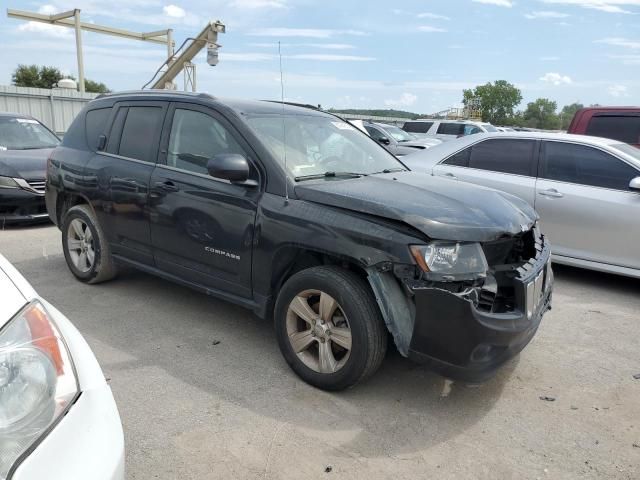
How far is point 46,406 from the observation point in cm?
139

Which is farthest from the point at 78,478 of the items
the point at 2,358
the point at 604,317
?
the point at 604,317

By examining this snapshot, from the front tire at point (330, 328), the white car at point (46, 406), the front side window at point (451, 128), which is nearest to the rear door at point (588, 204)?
the front tire at point (330, 328)

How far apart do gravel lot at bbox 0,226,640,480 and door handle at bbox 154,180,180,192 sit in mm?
1078

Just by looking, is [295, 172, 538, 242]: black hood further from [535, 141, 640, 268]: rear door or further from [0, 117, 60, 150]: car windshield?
[0, 117, 60, 150]: car windshield

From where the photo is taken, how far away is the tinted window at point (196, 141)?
368 cm

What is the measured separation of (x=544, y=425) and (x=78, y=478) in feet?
8.26

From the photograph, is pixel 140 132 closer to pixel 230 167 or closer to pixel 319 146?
pixel 230 167

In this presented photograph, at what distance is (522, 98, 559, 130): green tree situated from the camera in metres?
59.4

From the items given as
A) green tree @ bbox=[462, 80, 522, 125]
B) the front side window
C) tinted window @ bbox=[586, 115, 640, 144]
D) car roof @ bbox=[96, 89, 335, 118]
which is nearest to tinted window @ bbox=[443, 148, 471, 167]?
car roof @ bbox=[96, 89, 335, 118]

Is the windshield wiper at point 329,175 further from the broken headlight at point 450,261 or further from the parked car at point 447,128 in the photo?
the parked car at point 447,128

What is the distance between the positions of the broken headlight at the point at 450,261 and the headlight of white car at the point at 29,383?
176 centimetres

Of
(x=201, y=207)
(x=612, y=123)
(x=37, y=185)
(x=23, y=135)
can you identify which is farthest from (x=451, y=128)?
(x=201, y=207)

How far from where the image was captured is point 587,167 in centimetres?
543

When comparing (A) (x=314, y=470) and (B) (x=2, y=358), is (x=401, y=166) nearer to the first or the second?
(A) (x=314, y=470)
